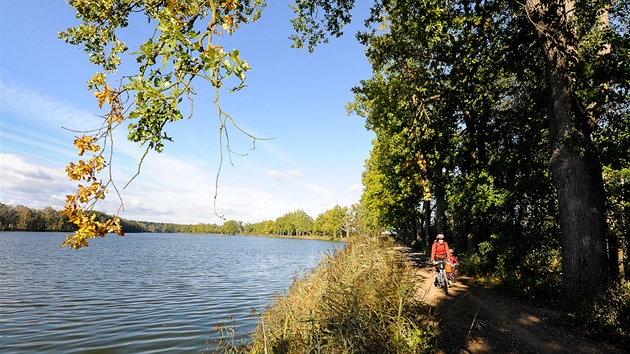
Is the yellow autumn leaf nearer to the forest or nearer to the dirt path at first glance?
the forest

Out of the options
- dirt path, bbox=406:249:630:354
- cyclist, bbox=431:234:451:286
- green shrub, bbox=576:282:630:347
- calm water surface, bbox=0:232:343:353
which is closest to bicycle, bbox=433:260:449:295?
cyclist, bbox=431:234:451:286

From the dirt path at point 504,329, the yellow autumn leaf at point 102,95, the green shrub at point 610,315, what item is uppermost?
the yellow autumn leaf at point 102,95

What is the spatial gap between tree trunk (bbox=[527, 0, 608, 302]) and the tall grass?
5091 millimetres

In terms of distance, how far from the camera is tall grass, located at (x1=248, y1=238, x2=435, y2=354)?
6.00 meters

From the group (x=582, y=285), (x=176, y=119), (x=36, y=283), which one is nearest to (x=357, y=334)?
(x=176, y=119)

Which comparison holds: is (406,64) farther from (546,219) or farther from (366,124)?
(366,124)

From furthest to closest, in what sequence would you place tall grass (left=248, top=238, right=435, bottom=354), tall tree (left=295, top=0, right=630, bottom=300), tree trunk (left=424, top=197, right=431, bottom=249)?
tree trunk (left=424, top=197, right=431, bottom=249) → tall tree (left=295, top=0, right=630, bottom=300) → tall grass (left=248, top=238, right=435, bottom=354)

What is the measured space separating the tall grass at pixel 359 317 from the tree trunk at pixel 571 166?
5091mm

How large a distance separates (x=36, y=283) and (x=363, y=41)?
886 inches

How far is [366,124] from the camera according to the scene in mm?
28406

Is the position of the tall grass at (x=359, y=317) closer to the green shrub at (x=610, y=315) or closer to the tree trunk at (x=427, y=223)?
the green shrub at (x=610, y=315)

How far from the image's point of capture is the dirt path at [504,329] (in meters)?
7.64

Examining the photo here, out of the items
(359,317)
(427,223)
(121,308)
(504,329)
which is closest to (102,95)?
(359,317)

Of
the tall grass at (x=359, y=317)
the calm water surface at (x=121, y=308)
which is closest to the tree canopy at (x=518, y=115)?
the tall grass at (x=359, y=317)
